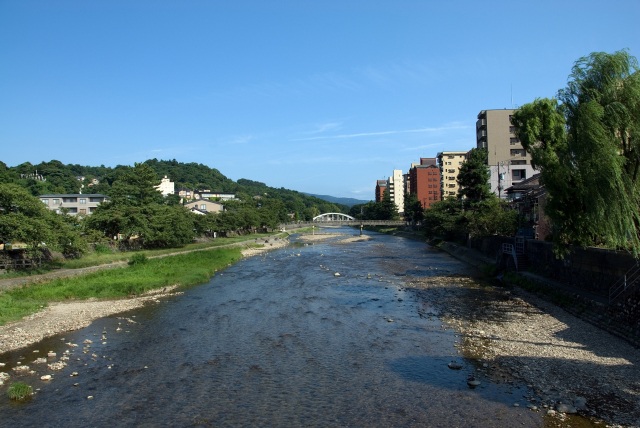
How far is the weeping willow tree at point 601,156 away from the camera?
16188 millimetres

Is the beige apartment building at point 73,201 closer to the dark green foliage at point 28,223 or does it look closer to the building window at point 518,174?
the dark green foliage at point 28,223

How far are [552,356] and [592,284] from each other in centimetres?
783

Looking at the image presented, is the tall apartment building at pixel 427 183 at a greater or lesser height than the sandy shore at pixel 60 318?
greater

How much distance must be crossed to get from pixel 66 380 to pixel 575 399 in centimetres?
1353

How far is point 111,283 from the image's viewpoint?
1079 inches

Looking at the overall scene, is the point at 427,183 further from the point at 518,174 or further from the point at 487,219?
the point at 487,219

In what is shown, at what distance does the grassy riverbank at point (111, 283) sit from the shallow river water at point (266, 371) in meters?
3.73

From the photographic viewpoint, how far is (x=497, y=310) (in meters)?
21.4

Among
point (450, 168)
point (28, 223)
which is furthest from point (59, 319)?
point (450, 168)

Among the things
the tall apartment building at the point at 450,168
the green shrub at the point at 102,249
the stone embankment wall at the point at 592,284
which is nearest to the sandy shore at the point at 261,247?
the green shrub at the point at 102,249

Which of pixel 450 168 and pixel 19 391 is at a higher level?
pixel 450 168

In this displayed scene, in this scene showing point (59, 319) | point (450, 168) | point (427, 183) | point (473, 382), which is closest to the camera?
point (473, 382)

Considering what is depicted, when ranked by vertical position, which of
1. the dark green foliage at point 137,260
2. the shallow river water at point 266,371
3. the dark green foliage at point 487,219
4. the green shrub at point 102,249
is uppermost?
the dark green foliage at point 487,219

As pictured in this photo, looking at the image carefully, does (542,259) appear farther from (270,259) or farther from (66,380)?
(270,259)
